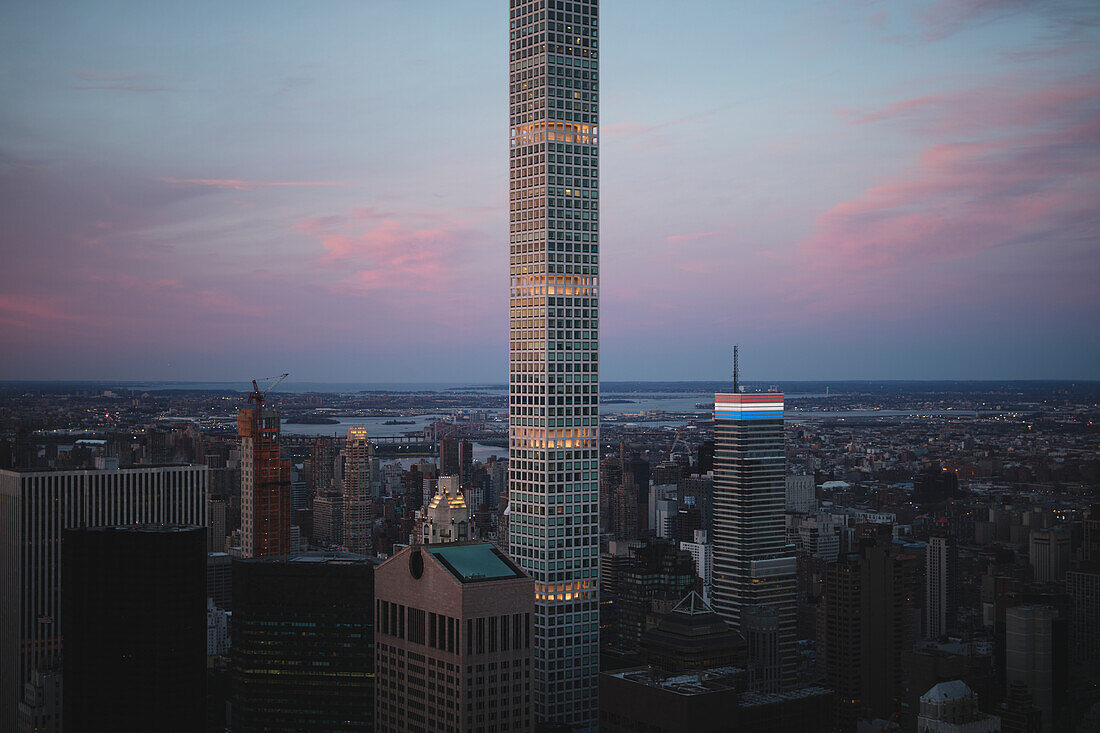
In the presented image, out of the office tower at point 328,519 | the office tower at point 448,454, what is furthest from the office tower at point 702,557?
the office tower at point 328,519

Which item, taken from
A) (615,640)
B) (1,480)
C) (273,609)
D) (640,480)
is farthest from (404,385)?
(273,609)

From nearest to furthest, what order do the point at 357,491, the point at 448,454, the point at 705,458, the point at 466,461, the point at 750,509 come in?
the point at 750,509 → the point at 705,458 → the point at 357,491 → the point at 466,461 → the point at 448,454

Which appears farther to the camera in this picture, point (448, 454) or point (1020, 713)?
point (448, 454)

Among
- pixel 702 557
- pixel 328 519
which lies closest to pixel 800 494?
pixel 702 557

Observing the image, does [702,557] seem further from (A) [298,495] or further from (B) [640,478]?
(A) [298,495]

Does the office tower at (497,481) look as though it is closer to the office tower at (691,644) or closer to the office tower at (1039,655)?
the office tower at (691,644)

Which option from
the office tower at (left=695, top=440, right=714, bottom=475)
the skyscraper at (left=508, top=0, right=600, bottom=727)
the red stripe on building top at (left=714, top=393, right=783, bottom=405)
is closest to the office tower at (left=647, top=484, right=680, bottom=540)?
the office tower at (left=695, top=440, right=714, bottom=475)

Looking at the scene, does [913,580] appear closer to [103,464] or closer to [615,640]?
[615,640]

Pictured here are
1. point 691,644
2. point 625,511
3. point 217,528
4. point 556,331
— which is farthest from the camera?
point 625,511
